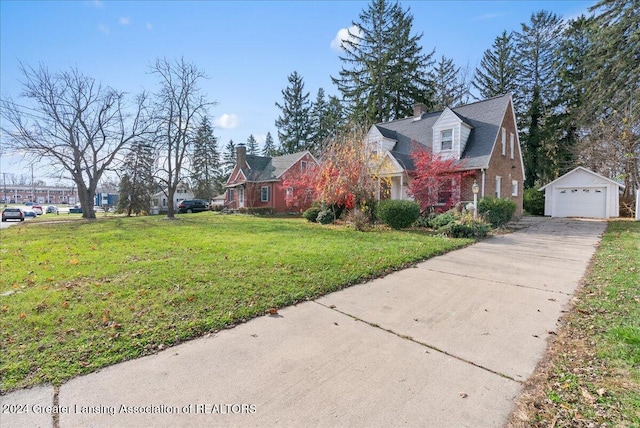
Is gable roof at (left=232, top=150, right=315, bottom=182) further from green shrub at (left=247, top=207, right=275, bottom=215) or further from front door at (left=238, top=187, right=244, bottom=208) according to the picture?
green shrub at (left=247, top=207, right=275, bottom=215)

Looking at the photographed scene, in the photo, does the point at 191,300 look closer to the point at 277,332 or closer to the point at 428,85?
the point at 277,332

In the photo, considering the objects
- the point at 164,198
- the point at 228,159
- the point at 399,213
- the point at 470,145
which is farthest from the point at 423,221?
the point at 228,159

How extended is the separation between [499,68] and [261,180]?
88.6 ft

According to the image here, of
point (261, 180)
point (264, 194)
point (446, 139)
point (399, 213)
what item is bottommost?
point (399, 213)

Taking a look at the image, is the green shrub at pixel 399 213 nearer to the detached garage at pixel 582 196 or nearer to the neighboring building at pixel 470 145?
the neighboring building at pixel 470 145

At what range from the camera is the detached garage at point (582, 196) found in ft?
62.6

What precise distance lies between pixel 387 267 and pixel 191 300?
12.2 feet

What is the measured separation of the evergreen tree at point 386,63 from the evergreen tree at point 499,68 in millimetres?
6568

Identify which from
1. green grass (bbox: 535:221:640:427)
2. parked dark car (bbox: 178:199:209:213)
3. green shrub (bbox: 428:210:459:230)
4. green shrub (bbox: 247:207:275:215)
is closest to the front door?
green shrub (bbox: 247:207:275:215)

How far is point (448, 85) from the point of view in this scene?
33031mm

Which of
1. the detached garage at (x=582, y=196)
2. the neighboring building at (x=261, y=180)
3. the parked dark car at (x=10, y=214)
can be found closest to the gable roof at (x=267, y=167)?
the neighboring building at (x=261, y=180)

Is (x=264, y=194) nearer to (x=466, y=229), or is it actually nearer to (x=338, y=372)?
(x=466, y=229)

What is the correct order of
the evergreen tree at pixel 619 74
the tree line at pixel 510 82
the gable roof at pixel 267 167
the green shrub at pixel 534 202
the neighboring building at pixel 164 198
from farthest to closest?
the neighboring building at pixel 164 198
the gable roof at pixel 267 167
the tree line at pixel 510 82
the green shrub at pixel 534 202
the evergreen tree at pixel 619 74

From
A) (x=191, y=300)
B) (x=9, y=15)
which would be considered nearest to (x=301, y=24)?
(x=9, y=15)
